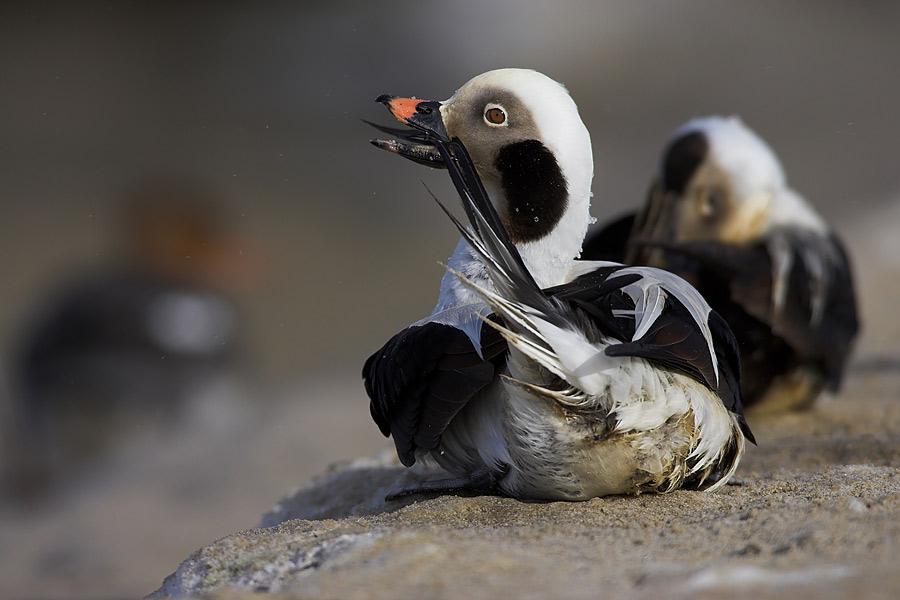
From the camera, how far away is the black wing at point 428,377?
2.68 m

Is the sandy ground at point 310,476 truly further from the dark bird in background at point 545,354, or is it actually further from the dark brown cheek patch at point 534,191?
the dark brown cheek patch at point 534,191

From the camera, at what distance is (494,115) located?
3277mm

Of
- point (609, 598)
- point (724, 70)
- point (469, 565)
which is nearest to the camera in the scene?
point (609, 598)

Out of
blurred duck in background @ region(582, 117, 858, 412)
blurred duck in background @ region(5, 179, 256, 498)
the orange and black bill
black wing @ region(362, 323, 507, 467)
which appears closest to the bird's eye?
the orange and black bill

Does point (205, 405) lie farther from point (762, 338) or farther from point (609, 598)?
point (609, 598)

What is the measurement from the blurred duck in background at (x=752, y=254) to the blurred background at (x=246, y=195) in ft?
8.37

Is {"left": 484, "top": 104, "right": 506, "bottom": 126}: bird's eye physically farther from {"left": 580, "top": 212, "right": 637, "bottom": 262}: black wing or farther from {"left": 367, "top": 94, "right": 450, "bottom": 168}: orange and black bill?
{"left": 580, "top": 212, "right": 637, "bottom": 262}: black wing

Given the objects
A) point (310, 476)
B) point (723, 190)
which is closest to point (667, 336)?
point (723, 190)

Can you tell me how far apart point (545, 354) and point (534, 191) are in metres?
0.83

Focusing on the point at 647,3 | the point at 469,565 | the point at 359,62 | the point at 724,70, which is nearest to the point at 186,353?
the point at 469,565

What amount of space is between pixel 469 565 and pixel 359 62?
19.7m

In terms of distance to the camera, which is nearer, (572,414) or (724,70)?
(572,414)

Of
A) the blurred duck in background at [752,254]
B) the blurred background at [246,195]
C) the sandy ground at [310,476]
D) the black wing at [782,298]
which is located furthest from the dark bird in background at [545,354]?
the blurred background at [246,195]

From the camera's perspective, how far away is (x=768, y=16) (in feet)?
87.9
